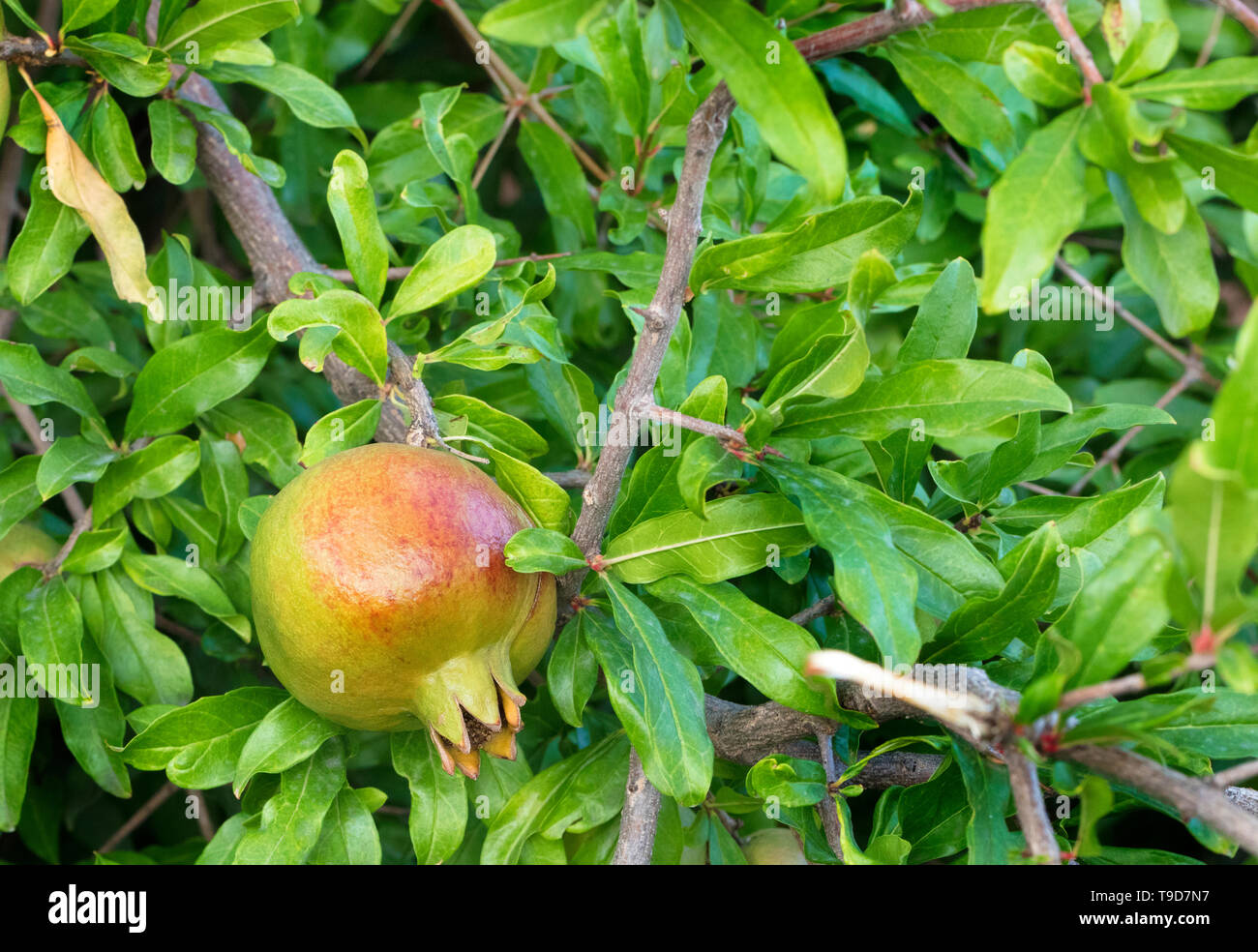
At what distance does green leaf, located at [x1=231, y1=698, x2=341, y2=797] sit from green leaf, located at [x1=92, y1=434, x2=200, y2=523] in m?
0.29

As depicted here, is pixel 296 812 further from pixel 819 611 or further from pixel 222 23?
pixel 222 23

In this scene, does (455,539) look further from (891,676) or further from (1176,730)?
(1176,730)

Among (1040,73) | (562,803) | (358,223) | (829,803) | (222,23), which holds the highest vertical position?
(1040,73)

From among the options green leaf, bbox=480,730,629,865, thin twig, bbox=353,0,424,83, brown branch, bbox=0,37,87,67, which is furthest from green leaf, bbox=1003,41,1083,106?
thin twig, bbox=353,0,424,83

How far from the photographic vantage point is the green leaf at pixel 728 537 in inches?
34.0

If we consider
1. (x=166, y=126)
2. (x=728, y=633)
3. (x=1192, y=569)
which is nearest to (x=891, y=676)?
(x=1192, y=569)

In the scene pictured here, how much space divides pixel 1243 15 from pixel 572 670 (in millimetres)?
734

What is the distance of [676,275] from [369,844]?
0.61 m

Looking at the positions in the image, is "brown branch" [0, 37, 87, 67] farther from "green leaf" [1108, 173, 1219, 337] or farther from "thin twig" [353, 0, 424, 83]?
"green leaf" [1108, 173, 1219, 337]

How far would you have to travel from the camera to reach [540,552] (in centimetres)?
80

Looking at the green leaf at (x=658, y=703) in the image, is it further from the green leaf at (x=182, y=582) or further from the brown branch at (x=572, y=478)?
the green leaf at (x=182, y=582)

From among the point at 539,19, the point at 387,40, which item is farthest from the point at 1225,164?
the point at 387,40

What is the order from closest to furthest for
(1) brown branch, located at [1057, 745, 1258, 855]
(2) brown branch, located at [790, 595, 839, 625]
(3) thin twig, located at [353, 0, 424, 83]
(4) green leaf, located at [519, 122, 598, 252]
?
(1) brown branch, located at [1057, 745, 1258, 855], (2) brown branch, located at [790, 595, 839, 625], (4) green leaf, located at [519, 122, 598, 252], (3) thin twig, located at [353, 0, 424, 83]

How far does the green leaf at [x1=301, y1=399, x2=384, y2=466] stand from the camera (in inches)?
34.2
